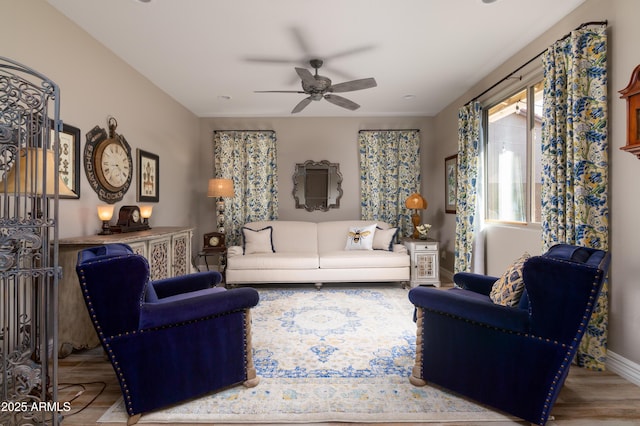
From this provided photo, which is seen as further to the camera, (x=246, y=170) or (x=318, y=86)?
(x=246, y=170)

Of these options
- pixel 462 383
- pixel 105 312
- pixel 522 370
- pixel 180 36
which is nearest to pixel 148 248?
pixel 105 312

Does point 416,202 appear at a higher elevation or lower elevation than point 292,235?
higher

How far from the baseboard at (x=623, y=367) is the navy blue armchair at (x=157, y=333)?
243 cm

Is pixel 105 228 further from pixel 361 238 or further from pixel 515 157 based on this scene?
pixel 515 157

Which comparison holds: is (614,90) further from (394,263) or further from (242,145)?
(242,145)

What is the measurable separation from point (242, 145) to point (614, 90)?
15.3ft

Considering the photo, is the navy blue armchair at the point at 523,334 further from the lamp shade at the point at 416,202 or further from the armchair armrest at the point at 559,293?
the lamp shade at the point at 416,202

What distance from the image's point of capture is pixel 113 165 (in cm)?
330

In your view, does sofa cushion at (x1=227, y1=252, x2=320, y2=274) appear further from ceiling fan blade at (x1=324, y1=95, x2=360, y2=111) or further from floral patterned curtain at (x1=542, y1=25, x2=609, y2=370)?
floral patterned curtain at (x1=542, y1=25, x2=609, y2=370)

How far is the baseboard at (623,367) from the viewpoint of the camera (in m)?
2.10

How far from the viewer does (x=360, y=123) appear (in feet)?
18.4

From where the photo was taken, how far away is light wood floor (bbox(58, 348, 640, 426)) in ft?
5.79

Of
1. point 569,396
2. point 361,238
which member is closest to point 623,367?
point 569,396

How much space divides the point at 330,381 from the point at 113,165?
292 centimetres
